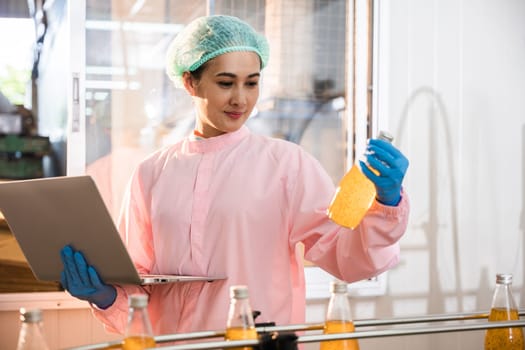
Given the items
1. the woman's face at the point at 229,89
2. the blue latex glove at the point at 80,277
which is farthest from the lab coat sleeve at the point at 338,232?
the blue latex glove at the point at 80,277

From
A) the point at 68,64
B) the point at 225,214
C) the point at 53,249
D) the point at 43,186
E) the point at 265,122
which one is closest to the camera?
the point at 43,186

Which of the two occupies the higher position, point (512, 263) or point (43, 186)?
point (43, 186)

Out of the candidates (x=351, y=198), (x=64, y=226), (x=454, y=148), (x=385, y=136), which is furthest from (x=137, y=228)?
(x=454, y=148)

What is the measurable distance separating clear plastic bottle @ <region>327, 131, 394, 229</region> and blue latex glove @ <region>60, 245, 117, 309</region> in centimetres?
62

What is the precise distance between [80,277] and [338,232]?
63cm

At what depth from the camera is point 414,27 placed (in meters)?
3.84

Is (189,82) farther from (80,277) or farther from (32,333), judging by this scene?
(32,333)

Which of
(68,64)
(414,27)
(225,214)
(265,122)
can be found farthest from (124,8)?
(225,214)

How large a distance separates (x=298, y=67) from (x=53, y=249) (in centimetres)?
196

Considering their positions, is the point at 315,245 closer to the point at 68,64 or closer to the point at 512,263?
the point at 68,64

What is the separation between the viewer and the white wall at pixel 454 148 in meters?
3.83

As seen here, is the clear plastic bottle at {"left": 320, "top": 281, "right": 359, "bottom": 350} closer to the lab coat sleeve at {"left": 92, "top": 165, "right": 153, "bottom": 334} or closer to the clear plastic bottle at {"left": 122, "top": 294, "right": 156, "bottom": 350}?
the clear plastic bottle at {"left": 122, "top": 294, "right": 156, "bottom": 350}

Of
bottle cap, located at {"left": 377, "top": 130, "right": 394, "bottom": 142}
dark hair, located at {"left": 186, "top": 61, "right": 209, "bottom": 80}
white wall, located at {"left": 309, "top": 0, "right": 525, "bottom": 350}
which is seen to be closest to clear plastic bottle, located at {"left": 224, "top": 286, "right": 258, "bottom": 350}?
bottle cap, located at {"left": 377, "top": 130, "right": 394, "bottom": 142}

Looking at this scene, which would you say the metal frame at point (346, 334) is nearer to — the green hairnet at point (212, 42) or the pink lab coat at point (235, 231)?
the pink lab coat at point (235, 231)
